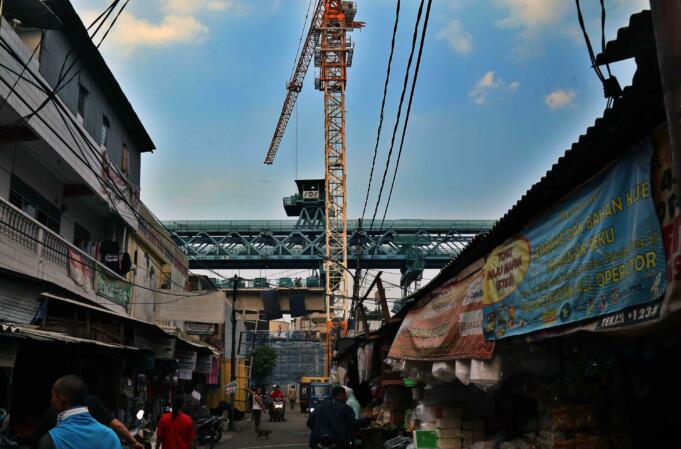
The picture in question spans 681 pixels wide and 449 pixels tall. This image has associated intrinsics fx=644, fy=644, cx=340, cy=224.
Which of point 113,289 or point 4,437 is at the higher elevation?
point 113,289

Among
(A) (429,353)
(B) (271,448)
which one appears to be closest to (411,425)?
(A) (429,353)

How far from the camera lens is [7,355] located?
9.55 meters

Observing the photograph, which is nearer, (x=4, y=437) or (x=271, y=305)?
(x=4, y=437)

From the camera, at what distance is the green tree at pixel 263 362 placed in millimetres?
64250

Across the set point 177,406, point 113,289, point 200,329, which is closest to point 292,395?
point 200,329

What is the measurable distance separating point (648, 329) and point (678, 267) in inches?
23.6

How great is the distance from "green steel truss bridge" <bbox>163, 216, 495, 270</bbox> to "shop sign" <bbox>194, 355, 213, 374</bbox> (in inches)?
1607

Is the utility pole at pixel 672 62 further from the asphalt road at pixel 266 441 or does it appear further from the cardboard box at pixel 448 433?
the asphalt road at pixel 266 441

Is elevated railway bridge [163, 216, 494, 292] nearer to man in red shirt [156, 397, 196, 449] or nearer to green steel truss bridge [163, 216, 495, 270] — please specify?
green steel truss bridge [163, 216, 495, 270]

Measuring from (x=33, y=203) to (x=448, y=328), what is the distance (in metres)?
12.2

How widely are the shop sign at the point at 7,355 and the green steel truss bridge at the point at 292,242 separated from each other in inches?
2393

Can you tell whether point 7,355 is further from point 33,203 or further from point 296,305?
point 296,305

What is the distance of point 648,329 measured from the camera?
3928mm

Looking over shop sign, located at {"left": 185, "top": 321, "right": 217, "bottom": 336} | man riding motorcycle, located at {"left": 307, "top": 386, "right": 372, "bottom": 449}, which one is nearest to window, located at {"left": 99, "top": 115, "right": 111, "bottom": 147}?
shop sign, located at {"left": 185, "top": 321, "right": 217, "bottom": 336}
